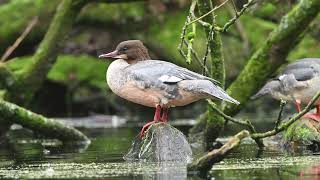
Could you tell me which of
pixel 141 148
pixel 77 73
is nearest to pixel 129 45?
pixel 141 148

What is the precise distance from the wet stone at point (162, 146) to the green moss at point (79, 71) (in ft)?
36.0

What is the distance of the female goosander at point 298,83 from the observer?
1102 cm

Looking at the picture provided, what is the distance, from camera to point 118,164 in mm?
8406

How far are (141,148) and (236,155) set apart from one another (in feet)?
3.52

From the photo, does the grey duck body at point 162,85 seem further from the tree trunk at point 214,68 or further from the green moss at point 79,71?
the green moss at point 79,71

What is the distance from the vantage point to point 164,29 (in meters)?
21.2

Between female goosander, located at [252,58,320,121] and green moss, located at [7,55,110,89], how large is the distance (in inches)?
357

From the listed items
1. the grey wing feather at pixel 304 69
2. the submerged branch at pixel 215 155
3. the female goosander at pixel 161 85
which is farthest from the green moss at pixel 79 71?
the submerged branch at pixel 215 155

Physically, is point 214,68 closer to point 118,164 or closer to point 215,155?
point 118,164

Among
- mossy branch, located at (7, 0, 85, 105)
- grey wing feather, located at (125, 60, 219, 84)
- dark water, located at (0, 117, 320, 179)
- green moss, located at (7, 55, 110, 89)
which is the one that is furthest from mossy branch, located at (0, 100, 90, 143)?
green moss, located at (7, 55, 110, 89)

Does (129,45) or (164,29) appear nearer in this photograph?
(129,45)

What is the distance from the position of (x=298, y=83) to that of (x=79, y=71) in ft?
Result: 32.5

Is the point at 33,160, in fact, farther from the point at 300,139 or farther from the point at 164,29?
the point at 164,29

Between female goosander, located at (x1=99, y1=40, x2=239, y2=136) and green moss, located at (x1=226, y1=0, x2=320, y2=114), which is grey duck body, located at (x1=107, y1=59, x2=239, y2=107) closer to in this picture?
female goosander, located at (x1=99, y1=40, x2=239, y2=136)
